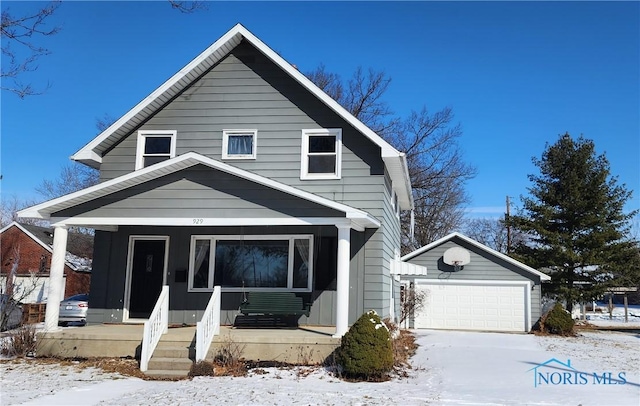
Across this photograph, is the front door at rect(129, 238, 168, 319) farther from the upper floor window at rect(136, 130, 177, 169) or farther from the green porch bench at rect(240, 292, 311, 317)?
the green porch bench at rect(240, 292, 311, 317)

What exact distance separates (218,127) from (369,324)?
631 cm

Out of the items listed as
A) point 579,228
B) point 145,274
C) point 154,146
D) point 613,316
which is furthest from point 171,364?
point 613,316

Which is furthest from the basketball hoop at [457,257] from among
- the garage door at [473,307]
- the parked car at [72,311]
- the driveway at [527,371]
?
the parked car at [72,311]

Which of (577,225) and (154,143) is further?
(577,225)

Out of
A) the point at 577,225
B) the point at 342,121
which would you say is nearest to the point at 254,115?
the point at 342,121

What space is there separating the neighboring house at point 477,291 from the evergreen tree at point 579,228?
16.9 ft

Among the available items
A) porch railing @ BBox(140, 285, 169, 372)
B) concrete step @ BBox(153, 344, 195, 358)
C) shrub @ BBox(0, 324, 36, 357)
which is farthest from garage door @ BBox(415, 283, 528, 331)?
shrub @ BBox(0, 324, 36, 357)

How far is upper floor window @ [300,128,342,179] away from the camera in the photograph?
12422 millimetres

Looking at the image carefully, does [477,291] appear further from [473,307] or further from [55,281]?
[55,281]

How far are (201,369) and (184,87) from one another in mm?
6940

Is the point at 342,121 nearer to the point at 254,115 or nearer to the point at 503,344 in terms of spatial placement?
the point at 254,115

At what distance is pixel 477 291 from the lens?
2111 centimetres

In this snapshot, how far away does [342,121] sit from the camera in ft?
41.0

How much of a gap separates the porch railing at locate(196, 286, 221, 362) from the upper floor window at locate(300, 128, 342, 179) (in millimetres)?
3591
